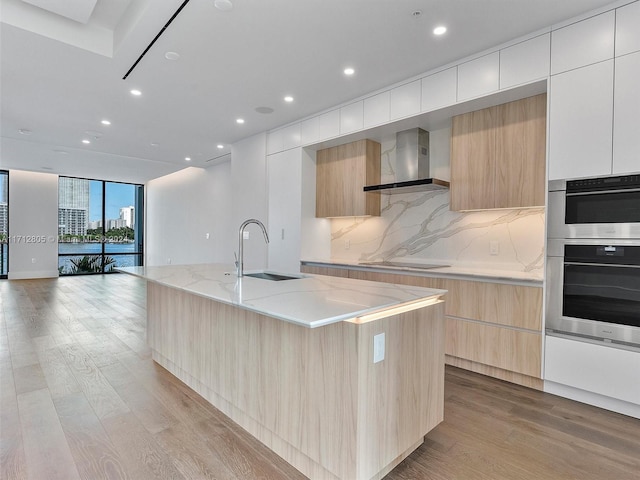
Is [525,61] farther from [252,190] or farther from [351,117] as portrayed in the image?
[252,190]

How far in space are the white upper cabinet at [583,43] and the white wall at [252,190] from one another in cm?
370

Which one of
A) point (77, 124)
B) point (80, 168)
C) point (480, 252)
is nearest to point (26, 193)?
point (80, 168)

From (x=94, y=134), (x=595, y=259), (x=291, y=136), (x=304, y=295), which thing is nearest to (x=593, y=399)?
(x=595, y=259)

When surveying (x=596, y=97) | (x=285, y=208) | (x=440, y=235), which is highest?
(x=596, y=97)

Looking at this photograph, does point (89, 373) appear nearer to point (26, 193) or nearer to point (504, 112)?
point (504, 112)

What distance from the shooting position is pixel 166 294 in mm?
2957

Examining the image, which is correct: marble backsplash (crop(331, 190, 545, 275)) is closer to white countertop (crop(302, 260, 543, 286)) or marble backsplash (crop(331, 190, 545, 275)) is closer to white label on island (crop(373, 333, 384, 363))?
white countertop (crop(302, 260, 543, 286))

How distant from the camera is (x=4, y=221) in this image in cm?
867

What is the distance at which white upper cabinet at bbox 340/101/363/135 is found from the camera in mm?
3921

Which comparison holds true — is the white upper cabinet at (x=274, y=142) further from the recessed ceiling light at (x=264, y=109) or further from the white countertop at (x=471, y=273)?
the white countertop at (x=471, y=273)

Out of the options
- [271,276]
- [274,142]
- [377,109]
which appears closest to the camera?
[271,276]

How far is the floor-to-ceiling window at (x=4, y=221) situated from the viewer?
8.65 metres

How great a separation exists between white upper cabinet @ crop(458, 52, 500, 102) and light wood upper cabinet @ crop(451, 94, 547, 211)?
277 millimetres

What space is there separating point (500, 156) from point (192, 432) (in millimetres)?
3210
